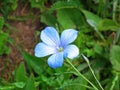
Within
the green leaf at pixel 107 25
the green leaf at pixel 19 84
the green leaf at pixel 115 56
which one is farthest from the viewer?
the green leaf at pixel 107 25

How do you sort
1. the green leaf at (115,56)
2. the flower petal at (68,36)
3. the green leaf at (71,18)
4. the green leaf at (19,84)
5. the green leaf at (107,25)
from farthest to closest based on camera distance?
the green leaf at (71,18), the green leaf at (107,25), the green leaf at (115,56), the green leaf at (19,84), the flower petal at (68,36)

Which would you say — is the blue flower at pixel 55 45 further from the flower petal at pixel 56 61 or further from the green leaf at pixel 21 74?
the green leaf at pixel 21 74

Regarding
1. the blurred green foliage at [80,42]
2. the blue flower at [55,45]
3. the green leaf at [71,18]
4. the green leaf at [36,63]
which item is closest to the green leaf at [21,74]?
the blurred green foliage at [80,42]

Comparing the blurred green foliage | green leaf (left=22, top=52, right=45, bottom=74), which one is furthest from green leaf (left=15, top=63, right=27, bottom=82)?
green leaf (left=22, top=52, right=45, bottom=74)

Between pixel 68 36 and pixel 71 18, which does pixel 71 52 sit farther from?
pixel 71 18

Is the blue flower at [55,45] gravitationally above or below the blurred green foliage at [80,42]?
above

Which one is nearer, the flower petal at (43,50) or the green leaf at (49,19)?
the flower petal at (43,50)

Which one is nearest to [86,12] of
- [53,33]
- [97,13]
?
[97,13]
